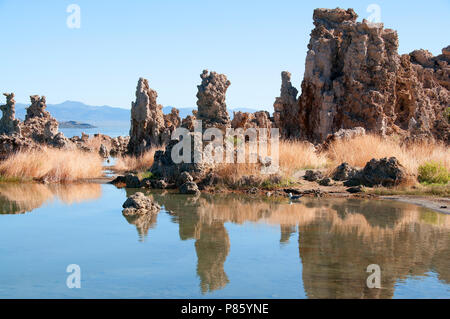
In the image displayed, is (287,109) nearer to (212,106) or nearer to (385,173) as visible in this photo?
(212,106)

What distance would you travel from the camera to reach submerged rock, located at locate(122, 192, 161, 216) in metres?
Answer: 11.5

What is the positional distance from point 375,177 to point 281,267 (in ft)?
26.2

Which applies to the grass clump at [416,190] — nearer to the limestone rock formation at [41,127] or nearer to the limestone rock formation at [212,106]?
the limestone rock formation at [212,106]

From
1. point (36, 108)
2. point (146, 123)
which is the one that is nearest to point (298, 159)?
point (146, 123)

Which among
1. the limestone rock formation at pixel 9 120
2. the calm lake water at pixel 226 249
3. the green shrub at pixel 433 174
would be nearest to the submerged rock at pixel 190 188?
the calm lake water at pixel 226 249

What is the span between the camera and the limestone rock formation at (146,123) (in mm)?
23812

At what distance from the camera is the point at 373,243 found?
868 centimetres

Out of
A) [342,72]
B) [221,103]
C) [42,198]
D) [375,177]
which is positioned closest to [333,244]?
[375,177]

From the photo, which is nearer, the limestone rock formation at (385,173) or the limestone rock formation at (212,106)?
the limestone rock formation at (385,173)

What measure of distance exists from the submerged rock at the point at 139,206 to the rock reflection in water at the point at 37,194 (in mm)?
2303

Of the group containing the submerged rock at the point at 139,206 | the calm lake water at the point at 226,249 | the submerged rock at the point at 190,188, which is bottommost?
the calm lake water at the point at 226,249

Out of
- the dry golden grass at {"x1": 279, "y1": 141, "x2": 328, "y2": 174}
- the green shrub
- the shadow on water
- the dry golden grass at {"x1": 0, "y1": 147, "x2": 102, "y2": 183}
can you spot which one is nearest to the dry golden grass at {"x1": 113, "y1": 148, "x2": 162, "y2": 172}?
the dry golden grass at {"x1": 0, "y1": 147, "x2": 102, "y2": 183}
